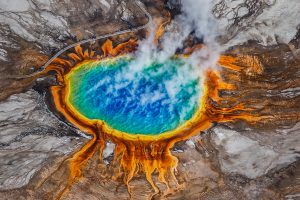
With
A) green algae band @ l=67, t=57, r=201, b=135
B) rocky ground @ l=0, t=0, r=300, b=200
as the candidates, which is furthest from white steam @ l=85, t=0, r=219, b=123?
rocky ground @ l=0, t=0, r=300, b=200

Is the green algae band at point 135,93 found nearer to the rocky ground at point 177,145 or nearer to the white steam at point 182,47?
the white steam at point 182,47

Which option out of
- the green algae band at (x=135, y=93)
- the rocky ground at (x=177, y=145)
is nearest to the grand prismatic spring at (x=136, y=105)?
the green algae band at (x=135, y=93)

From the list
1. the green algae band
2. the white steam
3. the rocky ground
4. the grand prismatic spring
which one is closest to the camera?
the rocky ground

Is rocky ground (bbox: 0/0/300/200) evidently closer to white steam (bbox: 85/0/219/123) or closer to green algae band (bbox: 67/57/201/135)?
white steam (bbox: 85/0/219/123)

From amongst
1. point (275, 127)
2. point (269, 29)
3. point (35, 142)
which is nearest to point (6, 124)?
point (35, 142)

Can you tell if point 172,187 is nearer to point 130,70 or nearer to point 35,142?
point 35,142

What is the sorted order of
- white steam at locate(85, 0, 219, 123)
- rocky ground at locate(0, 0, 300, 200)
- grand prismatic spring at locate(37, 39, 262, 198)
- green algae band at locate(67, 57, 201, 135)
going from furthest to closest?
white steam at locate(85, 0, 219, 123) → green algae band at locate(67, 57, 201, 135) → grand prismatic spring at locate(37, 39, 262, 198) → rocky ground at locate(0, 0, 300, 200)
